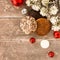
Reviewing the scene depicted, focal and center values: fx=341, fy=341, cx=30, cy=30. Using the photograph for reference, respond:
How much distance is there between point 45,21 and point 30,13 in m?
0.10

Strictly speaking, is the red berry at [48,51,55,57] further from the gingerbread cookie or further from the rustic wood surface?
the gingerbread cookie

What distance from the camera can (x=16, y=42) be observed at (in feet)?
6.41

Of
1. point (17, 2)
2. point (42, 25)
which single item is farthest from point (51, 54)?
point (17, 2)

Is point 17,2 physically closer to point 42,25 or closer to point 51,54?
point 42,25

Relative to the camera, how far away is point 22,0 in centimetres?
194

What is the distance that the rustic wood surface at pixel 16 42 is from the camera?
6.38ft

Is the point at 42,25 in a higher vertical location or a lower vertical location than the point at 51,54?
higher

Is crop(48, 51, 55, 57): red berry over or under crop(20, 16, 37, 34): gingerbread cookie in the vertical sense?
under

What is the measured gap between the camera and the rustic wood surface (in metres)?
1.95

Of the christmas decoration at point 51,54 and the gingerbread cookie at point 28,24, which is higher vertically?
the gingerbread cookie at point 28,24

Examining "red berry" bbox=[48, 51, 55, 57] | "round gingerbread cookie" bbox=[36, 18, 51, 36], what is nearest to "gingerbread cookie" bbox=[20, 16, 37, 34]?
"round gingerbread cookie" bbox=[36, 18, 51, 36]

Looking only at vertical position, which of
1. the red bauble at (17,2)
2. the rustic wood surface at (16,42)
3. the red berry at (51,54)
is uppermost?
the red bauble at (17,2)

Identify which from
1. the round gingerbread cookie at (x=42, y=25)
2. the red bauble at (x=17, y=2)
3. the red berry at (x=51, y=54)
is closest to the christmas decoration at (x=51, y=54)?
the red berry at (x=51, y=54)

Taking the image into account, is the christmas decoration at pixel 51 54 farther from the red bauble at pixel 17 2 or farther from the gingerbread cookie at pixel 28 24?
the red bauble at pixel 17 2
